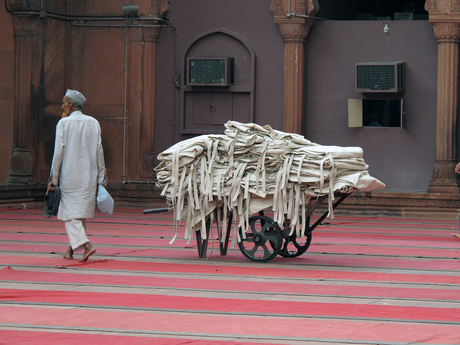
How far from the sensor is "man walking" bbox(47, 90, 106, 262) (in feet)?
27.7

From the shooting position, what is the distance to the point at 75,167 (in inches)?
335

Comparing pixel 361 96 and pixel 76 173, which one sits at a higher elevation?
pixel 361 96

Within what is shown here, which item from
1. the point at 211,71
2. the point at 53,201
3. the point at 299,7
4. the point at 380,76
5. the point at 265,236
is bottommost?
the point at 265,236

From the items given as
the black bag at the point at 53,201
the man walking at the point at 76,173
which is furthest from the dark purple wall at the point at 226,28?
the black bag at the point at 53,201

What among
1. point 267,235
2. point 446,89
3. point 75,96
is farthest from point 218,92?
point 267,235

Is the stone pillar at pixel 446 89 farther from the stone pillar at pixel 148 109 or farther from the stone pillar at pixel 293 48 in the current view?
the stone pillar at pixel 148 109

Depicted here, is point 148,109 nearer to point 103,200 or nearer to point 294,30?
point 294,30

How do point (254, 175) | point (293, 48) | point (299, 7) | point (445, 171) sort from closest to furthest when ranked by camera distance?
point (254, 175) → point (445, 171) → point (299, 7) → point (293, 48)

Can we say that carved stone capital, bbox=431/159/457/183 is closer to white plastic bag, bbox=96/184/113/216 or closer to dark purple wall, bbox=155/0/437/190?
dark purple wall, bbox=155/0/437/190

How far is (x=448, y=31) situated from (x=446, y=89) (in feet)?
3.36

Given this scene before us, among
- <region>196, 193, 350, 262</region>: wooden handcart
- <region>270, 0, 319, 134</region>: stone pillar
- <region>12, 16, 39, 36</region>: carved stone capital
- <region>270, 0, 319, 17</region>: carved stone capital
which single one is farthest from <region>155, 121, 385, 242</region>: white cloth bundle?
<region>12, 16, 39, 36</region>: carved stone capital

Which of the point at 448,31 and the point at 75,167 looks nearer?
the point at 75,167

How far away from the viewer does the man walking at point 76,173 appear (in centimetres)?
844

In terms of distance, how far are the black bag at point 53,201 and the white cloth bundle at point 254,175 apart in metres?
1.06
